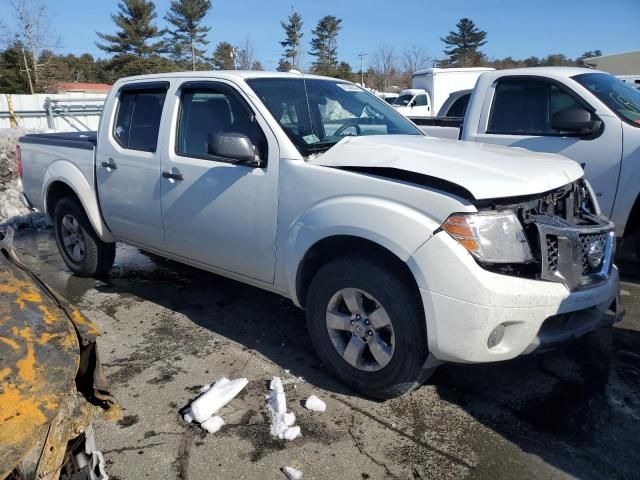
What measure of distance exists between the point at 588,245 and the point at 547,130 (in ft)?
8.62

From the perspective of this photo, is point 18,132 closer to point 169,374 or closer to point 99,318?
point 99,318

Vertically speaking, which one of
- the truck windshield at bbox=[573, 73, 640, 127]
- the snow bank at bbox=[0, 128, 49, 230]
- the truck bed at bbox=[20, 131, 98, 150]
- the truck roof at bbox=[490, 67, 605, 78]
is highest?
the truck roof at bbox=[490, 67, 605, 78]

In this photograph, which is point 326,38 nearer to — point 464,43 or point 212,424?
point 464,43

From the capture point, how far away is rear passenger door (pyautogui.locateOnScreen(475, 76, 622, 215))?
191 inches

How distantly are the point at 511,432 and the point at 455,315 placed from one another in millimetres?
787

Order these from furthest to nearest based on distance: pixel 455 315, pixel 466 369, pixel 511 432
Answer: pixel 466 369, pixel 511 432, pixel 455 315

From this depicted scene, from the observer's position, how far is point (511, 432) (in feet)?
9.46

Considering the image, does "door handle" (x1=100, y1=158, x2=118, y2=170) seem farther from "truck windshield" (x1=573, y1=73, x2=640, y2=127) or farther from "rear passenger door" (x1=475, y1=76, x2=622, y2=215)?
"truck windshield" (x1=573, y1=73, x2=640, y2=127)

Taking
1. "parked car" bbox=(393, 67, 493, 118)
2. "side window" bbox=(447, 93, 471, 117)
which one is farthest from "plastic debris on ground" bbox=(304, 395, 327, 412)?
"parked car" bbox=(393, 67, 493, 118)

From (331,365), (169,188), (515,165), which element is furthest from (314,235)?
(169,188)

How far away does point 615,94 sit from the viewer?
5184 mm

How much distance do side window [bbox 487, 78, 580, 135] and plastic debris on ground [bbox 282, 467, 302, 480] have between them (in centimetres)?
409

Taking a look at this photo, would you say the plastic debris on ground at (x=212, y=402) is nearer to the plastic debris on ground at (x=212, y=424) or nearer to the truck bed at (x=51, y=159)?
the plastic debris on ground at (x=212, y=424)

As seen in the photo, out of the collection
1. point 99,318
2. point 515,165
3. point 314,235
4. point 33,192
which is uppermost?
point 515,165
